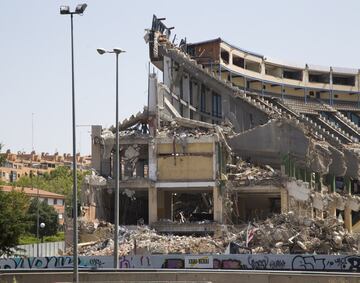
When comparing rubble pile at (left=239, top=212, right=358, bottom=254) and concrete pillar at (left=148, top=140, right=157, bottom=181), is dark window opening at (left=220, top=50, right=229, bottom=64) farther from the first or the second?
rubble pile at (left=239, top=212, right=358, bottom=254)

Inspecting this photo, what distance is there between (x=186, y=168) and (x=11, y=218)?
31.0 metres

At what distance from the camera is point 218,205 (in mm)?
71000

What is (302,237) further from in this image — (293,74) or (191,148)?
(293,74)

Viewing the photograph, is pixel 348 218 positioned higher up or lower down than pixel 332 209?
lower down

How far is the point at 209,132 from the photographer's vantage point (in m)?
73.4

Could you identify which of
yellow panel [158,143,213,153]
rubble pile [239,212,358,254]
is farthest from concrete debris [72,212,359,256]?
yellow panel [158,143,213,153]

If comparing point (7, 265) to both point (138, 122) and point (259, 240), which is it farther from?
point (138, 122)

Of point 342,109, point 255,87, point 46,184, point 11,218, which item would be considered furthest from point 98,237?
point 46,184

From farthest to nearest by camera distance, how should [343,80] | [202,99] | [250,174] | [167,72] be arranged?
[343,80] < [202,99] < [167,72] < [250,174]

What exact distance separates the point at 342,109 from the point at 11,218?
267 feet

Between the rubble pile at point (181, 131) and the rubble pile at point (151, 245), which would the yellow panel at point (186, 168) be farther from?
the rubble pile at point (151, 245)

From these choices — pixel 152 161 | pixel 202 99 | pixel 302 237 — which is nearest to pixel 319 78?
pixel 202 99

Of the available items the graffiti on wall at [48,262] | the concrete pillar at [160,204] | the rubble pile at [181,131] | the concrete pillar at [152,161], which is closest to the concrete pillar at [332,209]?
the rubble pile at [181,131]

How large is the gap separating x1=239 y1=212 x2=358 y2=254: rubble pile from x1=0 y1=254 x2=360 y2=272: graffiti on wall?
14469 millimetres
